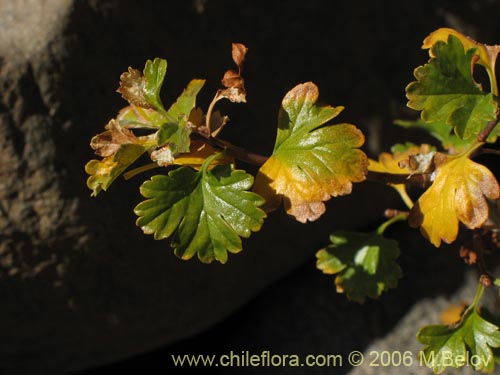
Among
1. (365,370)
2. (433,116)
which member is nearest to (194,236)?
(433,116)

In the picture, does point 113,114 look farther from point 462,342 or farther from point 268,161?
point 462,342

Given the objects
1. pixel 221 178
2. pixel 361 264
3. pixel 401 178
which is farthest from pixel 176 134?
pixel 361 264

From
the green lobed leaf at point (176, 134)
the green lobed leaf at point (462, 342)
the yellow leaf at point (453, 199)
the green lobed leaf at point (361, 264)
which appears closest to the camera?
the green lobed leaf at point (176, 134)

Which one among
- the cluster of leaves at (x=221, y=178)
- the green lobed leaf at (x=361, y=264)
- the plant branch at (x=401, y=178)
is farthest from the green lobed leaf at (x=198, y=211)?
the green lobed leaf at (x=361, y=264)

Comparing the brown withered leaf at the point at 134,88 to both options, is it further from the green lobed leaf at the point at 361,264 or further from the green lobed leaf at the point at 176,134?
the green lobed leaf at the point at 361,264

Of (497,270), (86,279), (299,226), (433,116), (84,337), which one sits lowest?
(497,270)

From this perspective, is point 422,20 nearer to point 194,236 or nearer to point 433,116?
point 433,116
